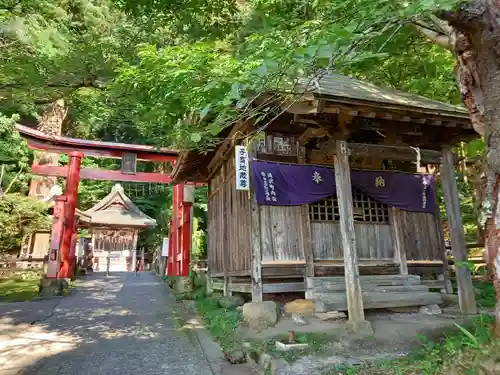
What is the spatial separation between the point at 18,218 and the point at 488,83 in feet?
62.3

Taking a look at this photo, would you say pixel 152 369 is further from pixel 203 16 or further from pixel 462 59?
pixel 203 16

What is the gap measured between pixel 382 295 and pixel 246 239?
9.58 feet

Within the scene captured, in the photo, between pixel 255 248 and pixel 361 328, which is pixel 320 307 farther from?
pixel 255 248

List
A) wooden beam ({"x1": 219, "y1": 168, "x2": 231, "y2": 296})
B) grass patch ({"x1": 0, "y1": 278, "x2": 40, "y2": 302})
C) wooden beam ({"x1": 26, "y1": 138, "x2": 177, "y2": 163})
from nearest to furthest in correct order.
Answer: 1. wooden beam ({"x1": 219, "y1": 168, "x2": 231, "y2": 296})
2. grass patch ({"x1": 0, "y1": 278, "x2": 40, "y2": 302})
3. wooden beam ({"x1": 26, "y1": 138, "x2": 177, "y2": 163})

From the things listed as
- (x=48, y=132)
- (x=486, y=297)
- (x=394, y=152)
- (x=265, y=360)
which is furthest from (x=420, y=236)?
(x=48, y=132)

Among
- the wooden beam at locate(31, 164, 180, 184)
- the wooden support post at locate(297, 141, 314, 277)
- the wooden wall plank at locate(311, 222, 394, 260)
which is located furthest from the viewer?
the wooden beam at locate(31, 164, 180, 184)

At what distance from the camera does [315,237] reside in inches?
298

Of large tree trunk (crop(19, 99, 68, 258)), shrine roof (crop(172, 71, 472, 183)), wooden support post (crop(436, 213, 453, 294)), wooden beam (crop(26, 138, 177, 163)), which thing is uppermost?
large tree trunk (crop(19, 99, 68, 258))

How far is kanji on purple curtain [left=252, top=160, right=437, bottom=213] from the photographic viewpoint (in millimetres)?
7035

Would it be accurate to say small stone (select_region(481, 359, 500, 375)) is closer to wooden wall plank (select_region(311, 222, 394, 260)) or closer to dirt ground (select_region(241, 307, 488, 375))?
dirt ground (select_region(241, 307, 488, 375))

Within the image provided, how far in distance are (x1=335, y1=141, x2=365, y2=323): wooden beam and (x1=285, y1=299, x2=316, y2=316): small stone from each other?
2.89 ft

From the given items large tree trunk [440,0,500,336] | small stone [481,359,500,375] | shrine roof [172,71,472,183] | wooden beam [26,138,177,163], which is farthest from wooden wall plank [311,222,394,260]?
wooden beam [26,138,177,163]

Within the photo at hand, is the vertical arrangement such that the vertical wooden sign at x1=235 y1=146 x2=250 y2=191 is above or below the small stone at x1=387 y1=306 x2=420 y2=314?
above

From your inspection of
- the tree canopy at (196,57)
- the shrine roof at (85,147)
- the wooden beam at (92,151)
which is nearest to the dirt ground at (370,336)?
the tree canopy at (196,57)
